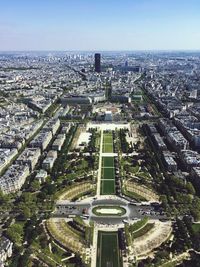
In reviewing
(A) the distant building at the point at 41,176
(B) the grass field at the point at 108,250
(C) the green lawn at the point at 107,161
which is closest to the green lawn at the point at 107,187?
(C) the green lawn at the point at 107,161

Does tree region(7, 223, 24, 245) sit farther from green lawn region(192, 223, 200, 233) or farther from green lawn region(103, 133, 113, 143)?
green lawn region(103, 133, 113, 143)

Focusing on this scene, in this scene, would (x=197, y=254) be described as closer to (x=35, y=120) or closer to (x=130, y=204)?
(x=130, y=204)

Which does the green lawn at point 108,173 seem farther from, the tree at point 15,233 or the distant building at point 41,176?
the tree at point 15,233

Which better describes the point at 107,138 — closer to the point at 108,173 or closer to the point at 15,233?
the point at 108,173

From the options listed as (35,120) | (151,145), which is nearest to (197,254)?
(151,145)

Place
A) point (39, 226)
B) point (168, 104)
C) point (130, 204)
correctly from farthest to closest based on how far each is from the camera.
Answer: point (168, 104)
point (130, 204)
point (39, 226)

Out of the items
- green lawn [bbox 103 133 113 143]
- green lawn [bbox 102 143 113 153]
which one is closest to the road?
green lawn [bbox 102 143 113 153]
